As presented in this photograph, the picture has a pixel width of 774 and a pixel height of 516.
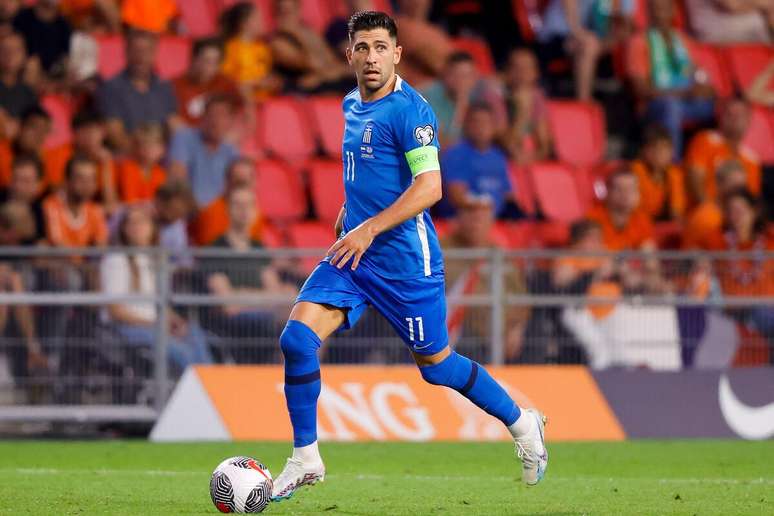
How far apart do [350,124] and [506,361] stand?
5705mm

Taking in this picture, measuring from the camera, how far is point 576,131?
1744 centimetres

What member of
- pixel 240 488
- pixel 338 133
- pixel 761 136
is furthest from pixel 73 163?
pixel 761 136

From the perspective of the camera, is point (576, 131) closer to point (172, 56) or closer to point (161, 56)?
point (172, 56)

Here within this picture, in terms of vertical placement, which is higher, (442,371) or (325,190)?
(325,190)

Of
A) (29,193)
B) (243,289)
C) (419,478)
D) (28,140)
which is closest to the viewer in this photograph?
(419,478)

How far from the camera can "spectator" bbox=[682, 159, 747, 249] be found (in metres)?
15.3

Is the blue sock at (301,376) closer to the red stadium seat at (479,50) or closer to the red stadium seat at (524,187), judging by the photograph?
the red stadium seat at (524,187)

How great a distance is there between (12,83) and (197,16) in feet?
8.80

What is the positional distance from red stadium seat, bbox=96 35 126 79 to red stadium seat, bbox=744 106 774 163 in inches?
286

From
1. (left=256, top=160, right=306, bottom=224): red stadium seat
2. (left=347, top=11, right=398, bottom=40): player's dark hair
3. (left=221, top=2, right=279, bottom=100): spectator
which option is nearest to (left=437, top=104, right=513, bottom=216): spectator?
(left=256, top=160, right=306, bottom=224): red stadium seat

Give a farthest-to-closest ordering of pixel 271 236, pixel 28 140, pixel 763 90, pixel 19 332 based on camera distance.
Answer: pixel 763 90 → pixel 271 236 → pixel 28 140 → pixel 19 332

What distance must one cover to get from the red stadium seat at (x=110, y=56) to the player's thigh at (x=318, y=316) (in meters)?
8.40

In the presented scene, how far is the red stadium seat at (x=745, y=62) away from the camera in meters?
18.7

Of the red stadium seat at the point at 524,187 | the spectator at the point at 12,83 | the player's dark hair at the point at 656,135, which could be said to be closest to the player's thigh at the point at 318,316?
the spectator at the point at 12,83
